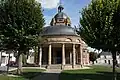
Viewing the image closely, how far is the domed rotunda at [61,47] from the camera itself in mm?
56969

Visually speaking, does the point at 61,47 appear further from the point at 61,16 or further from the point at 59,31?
the point at 61,16

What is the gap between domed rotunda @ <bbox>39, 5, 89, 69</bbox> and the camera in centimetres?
5697


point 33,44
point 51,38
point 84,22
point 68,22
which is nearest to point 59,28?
point 51,38

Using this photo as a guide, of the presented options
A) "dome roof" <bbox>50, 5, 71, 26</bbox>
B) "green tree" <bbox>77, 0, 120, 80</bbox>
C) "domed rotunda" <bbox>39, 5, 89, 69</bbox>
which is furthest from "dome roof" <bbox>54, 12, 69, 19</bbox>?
"green tree" <bbox>77, 0, 120, 80</bbox>

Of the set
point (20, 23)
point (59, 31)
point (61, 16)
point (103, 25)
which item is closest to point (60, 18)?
point (61, 16)

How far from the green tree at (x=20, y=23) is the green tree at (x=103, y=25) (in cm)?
931

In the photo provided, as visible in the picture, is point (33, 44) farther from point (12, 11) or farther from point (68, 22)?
point (68, 22)

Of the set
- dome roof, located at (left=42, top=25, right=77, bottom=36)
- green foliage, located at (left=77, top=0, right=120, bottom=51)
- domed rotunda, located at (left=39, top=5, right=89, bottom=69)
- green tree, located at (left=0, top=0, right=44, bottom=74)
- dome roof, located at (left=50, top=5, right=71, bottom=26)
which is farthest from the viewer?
dome roof, located at (left=50, top=5, right=71, bottom=26)

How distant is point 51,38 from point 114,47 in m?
38.2

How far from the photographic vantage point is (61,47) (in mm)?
61156

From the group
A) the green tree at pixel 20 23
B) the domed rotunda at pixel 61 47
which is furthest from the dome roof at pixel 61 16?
the green tree at pixel 20 23

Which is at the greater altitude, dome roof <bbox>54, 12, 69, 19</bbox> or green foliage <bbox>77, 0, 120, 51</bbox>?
dome roof <bbox>54, 12, 69, 19</bbox>

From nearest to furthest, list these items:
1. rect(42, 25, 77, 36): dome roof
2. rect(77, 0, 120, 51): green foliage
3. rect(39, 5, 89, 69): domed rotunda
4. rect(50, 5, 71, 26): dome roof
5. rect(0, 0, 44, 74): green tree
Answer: rect(77, 0, 120, 51): green foliage < rect(0, 0, 44, 74): green tree < rect(39, 5, 89, 69): domed rotunda < rect(42, 25, 77, 36): dome roof < rect(50, 5, 71, 26): dome roof

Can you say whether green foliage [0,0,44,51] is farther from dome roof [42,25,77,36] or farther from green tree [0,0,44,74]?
dome roof [42,25,77,36]
